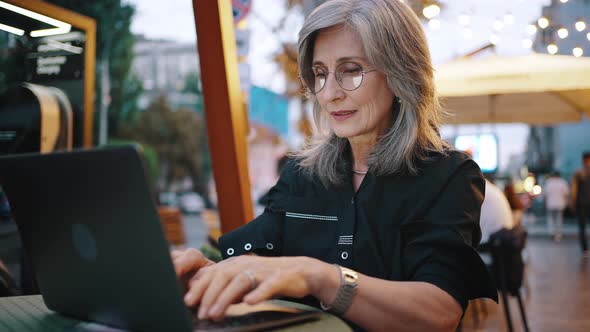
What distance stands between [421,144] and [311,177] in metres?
0.35

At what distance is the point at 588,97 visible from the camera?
7160 mm

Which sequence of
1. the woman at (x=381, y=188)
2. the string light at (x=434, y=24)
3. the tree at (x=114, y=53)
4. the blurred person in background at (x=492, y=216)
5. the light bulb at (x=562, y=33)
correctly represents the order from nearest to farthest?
the woman at (x=381, y=188) < the light bulb at (x=562, y=33) < the blurred person in background at (x=492, y=216) < the tree at (x=114, y=53) < the string light at (x=434, y=24)

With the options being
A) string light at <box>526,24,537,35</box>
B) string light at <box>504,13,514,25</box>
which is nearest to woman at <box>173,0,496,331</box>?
string light at <box>526,24,537,35</box>

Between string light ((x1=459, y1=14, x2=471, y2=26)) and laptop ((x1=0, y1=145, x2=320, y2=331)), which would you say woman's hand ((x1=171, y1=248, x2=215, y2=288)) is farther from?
string light ((x1=459, y1=14, x2=471, y2=26))

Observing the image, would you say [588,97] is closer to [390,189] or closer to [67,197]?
[390,189]

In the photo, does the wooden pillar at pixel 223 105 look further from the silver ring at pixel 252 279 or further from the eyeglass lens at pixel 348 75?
the silver ring at pixel 252 279

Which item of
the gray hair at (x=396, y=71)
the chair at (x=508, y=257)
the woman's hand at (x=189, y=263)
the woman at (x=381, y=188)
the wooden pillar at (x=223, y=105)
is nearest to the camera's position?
the woman's hand at (x=189, y=263)

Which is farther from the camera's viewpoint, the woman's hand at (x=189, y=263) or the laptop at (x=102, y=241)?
the woman's hand at (x=189, y=263)

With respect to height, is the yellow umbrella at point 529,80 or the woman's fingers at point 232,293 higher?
the yellow umbrella at point 529,80

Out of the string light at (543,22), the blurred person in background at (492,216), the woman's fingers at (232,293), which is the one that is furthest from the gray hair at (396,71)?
the string light at (543,22)

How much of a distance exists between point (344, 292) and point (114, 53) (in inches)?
435

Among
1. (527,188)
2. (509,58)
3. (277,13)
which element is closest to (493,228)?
(509,58)

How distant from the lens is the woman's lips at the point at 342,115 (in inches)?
72.6

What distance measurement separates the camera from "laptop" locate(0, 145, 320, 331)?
39.8 inches
